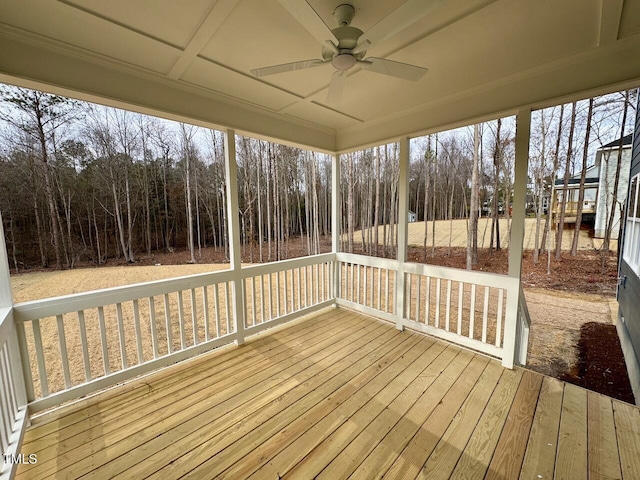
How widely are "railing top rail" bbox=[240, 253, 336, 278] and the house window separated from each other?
12.4 ft

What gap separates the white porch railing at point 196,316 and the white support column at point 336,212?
26 mm

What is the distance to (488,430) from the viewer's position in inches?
65.5

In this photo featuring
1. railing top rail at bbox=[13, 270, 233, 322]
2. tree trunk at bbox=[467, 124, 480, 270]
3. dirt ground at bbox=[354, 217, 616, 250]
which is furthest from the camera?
tree trunk at bbox=[467, 124, 480, 270]

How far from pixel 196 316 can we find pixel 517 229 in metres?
3.26

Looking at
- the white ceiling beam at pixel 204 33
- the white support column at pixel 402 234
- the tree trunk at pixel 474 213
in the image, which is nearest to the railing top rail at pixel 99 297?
the white ceiling beam at pixel 204 33

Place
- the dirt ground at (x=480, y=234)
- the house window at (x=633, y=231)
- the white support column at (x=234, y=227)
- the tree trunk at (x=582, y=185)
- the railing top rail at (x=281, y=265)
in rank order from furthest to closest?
the dirt ground at (x=480, y=234) → the tree trunk at (x=582, y=185) → the house window at (x=633, y=231) → the railing top rail at (x=281, y=265) → the white support column at (x=234, y=227)

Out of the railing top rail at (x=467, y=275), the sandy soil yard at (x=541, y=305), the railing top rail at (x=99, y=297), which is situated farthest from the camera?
the sandy soil yard at (x=541, y=305)

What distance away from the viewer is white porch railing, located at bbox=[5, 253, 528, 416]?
1.87m

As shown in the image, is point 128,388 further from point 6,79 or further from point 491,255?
point 491,255

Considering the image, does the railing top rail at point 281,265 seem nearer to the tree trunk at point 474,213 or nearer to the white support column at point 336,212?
the white support column at point 336,212

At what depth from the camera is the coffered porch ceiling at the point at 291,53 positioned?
1.44 meters

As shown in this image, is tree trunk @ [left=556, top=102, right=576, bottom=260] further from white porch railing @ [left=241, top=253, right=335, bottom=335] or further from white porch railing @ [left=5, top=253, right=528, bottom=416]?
white porch railing @ [left=241, top=253, right=335, bottom=335]

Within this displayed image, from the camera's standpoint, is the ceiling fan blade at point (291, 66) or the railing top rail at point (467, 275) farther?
the railing top rail at point (467, 275)

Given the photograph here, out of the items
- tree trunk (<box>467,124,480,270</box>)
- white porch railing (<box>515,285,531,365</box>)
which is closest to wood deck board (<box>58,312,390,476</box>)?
white porch railing (<box>515,285,531,365</box>)
